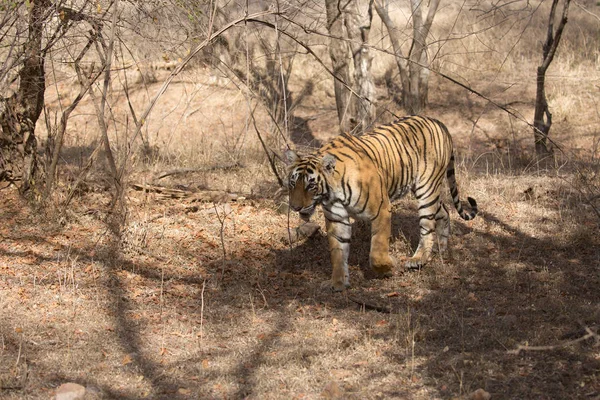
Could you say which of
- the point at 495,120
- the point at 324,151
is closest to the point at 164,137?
the point at 495,120

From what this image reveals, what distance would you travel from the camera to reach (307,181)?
242 inches

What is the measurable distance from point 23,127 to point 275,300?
3742 millimetres

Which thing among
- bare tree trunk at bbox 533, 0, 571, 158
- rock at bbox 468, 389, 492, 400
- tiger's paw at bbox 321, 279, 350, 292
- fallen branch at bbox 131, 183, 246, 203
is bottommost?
rock at bbox 468, 389, 492, 400

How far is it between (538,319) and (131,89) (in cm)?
1287

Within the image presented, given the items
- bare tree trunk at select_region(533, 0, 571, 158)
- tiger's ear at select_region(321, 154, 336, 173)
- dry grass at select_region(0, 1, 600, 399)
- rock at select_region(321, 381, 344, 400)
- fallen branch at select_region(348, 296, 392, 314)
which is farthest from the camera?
bare tree trunk at select_region(533, 0, 571, 158)

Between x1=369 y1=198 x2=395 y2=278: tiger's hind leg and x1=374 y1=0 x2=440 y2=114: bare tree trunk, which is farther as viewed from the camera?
x1=374 y1=0 x2=440 y2=114: bare tree trunk

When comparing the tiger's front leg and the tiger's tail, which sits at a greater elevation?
the tiger's tail

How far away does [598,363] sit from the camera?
460 cm

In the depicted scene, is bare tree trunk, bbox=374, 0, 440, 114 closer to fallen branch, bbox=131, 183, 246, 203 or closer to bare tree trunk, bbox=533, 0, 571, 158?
bare tree trunk, bbox=533, 0, 571, 158

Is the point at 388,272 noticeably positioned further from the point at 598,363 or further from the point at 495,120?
the point at 495,120

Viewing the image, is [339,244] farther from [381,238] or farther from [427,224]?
[427,224]

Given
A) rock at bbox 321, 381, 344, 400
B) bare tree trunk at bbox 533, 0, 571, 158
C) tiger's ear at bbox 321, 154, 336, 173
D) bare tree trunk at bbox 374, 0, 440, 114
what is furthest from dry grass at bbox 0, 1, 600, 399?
bare tree trunk at bbox 374, 0, 440, 114

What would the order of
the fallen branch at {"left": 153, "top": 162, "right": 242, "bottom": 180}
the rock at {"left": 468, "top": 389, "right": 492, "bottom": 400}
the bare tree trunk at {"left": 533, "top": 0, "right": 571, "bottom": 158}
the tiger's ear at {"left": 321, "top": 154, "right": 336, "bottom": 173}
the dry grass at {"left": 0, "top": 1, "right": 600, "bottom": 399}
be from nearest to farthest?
the rock at {"left": 468, "top": 389, "right": 492, "bottom": 400}
the dry grass at {"left": 0, "top": 1, "right": 600, "bottom": 399}
the tiger's ear at {"left": 321, "top": 154, "right": 336, "bottom": 173}
the fallen branch at {"left": 153, "top": 162, "right": 242, "bottom": 180}
the bare tree trunk at {"left": 533, "top": 0, "right": 571, "bottom": 158}

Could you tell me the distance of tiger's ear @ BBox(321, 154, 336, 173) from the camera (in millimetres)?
6133
